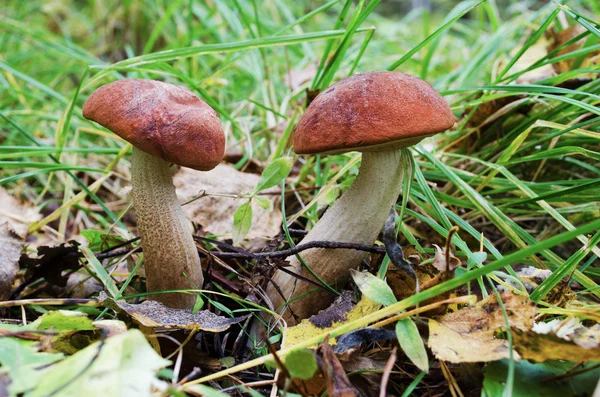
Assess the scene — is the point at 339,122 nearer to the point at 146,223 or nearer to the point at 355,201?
the point at 355,201

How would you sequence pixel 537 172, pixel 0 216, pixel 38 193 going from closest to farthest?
pixel 537 172, pixel 0 216, pixel 38 193

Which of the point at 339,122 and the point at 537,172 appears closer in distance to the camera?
the point at 339,122

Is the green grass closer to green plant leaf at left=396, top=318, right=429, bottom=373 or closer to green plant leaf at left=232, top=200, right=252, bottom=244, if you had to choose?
green plant leaf at left=396, top=318, right=429, bottom=373

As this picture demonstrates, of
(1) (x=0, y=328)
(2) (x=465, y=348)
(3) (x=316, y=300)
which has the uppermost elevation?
(1) (x=0, y=328)

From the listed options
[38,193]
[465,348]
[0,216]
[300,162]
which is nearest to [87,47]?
[38,193]

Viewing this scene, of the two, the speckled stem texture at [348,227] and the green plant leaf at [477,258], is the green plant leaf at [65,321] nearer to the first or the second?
the speckled stem texture at [348,227]

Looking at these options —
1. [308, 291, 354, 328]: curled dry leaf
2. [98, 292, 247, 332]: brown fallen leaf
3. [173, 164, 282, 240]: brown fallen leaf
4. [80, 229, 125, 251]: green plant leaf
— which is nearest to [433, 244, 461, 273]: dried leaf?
[308, 291, 354, 328]: curled dry leaf

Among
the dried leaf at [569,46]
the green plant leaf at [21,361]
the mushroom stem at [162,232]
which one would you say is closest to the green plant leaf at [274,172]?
the mushroom stem at [162,232]
